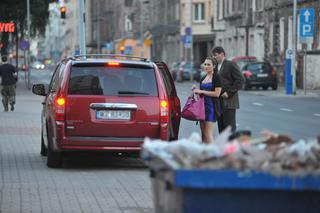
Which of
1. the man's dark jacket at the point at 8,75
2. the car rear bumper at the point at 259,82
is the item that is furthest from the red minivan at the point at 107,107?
the car rear bumper at the point at 259,82

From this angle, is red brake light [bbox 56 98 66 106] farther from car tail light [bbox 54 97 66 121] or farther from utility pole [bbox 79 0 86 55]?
utility pole [bbox 79 0 86 55]

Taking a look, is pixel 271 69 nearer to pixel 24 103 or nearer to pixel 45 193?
pixel 24 103

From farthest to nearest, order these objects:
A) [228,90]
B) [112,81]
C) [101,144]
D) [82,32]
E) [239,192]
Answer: [82,32] → [228,90] → [112,81] → [101,144] → [239,192]

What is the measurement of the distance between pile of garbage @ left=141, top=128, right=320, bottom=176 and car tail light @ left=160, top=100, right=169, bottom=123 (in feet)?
27.7

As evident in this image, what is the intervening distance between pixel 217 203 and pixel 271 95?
1636 inches

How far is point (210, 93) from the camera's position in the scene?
49.3 ft

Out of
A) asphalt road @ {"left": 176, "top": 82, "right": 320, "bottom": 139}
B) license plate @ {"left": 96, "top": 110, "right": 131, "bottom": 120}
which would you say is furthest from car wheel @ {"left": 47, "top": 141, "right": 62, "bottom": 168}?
asphalt road @ {"left": 176, "top": 82, "right": 320, "bottom": 139}

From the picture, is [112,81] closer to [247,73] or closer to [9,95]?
[9,95]

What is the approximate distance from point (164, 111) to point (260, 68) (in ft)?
128

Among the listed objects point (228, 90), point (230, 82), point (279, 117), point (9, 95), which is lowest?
point (279, 117)

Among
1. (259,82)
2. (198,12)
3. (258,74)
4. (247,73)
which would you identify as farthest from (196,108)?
(198,12)

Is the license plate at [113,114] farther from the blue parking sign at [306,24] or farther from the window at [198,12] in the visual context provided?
the window at [198,12]

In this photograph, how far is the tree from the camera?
2554 inches

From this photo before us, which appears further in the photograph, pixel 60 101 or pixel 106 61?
pixel 106 61
